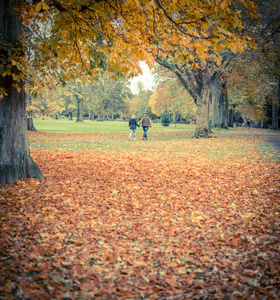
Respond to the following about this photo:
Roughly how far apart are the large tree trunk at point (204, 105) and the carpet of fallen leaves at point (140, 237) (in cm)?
1537

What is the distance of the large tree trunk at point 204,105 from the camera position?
70.6 feet

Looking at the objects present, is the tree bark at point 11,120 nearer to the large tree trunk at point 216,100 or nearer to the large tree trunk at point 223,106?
the large tree trunk at point 216,100

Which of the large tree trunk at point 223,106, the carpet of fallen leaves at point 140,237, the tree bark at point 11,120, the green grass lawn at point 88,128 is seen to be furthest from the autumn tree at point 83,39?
the large tree trunk at point 223,106

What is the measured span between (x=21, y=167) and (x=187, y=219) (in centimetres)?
461

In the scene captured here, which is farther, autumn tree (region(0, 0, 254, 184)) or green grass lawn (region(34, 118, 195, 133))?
green grass lawn (region(34, 118, 195, 133))

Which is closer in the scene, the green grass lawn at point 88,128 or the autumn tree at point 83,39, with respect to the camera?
the autumn tree at point 83,39

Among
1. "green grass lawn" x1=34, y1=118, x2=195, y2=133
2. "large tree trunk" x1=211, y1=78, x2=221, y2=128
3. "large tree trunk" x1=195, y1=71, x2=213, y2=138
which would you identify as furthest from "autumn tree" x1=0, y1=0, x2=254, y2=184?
"large tree trunk" x1=211, y1=78, x2=221, y2=128

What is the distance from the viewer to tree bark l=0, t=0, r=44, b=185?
6.45 metres

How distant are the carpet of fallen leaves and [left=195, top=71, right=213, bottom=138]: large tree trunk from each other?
50.4 ft

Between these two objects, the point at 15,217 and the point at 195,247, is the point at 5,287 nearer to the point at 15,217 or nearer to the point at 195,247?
the point at 15,217

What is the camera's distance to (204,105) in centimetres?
2216

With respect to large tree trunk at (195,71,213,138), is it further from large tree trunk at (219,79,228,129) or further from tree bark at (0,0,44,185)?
tree bark at (0,0,44,185)

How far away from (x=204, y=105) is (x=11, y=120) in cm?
1811

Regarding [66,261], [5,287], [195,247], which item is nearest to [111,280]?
[66,261]
